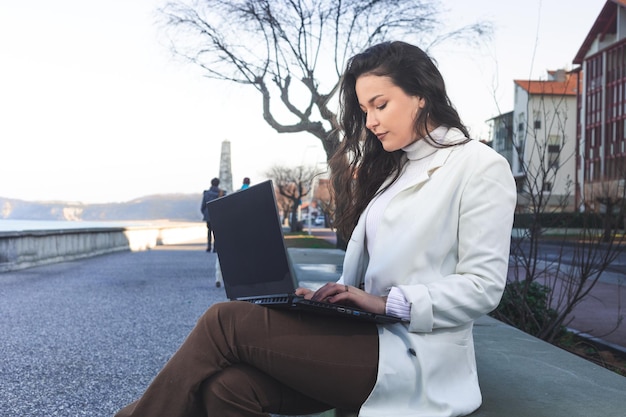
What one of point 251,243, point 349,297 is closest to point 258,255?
point 251,243

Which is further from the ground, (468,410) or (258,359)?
(258,359)

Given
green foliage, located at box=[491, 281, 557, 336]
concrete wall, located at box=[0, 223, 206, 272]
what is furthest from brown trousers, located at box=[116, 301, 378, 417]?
concrete wall, located at box=[0, 223, 206, 272]

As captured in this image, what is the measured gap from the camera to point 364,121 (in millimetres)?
2883

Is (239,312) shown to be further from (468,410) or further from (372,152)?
(372,152)

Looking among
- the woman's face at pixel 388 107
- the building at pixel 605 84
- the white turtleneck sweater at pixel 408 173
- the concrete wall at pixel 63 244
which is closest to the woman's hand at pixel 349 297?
the white turtleneck sweater at pixel 408 173

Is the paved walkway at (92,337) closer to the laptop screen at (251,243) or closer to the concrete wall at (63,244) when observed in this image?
the concrete wall at (63,244)

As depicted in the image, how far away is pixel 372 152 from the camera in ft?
9.53

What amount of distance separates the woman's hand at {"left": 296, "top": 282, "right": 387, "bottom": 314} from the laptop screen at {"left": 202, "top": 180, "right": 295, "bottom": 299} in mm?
125

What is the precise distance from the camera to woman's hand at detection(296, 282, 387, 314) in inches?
85.9

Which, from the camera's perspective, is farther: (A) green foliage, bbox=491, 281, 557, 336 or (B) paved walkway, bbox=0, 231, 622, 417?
(A) green foliage, bbox=491, 281, 557, 336

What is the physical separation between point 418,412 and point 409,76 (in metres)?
1.11

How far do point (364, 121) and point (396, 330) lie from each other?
98 centimetres

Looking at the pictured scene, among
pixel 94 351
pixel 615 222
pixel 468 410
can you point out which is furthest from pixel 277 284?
pixel 615 222

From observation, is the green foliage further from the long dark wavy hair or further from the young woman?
the young woman
